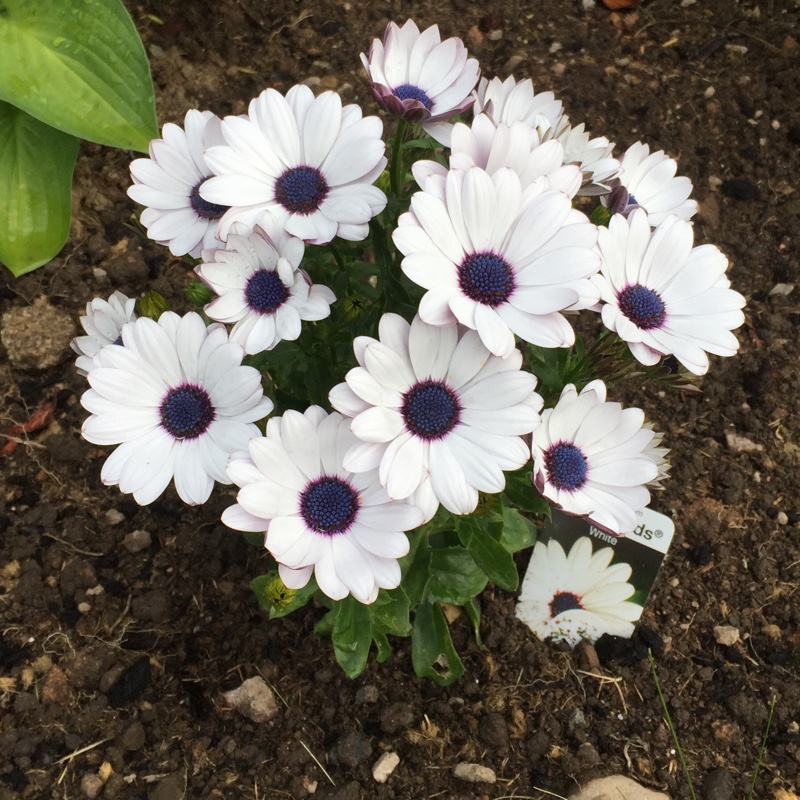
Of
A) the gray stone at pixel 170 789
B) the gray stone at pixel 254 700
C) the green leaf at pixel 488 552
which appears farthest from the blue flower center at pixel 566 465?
the gray stone at pixel 170 789

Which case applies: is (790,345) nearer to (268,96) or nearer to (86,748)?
(268,96)

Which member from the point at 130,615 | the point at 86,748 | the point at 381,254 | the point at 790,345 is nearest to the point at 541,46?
the point at 790,345

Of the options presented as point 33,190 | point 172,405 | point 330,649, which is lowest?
point 330,649

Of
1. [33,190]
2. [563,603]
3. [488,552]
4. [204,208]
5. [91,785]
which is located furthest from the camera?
[33,190]

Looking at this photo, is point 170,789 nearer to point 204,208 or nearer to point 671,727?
point 671,727

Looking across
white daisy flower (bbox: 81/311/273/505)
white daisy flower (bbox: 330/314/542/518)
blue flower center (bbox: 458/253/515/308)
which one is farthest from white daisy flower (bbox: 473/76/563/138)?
white daisy flower (bbox: 81/311/273/505)

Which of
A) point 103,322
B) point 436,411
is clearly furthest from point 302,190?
point 103,322
